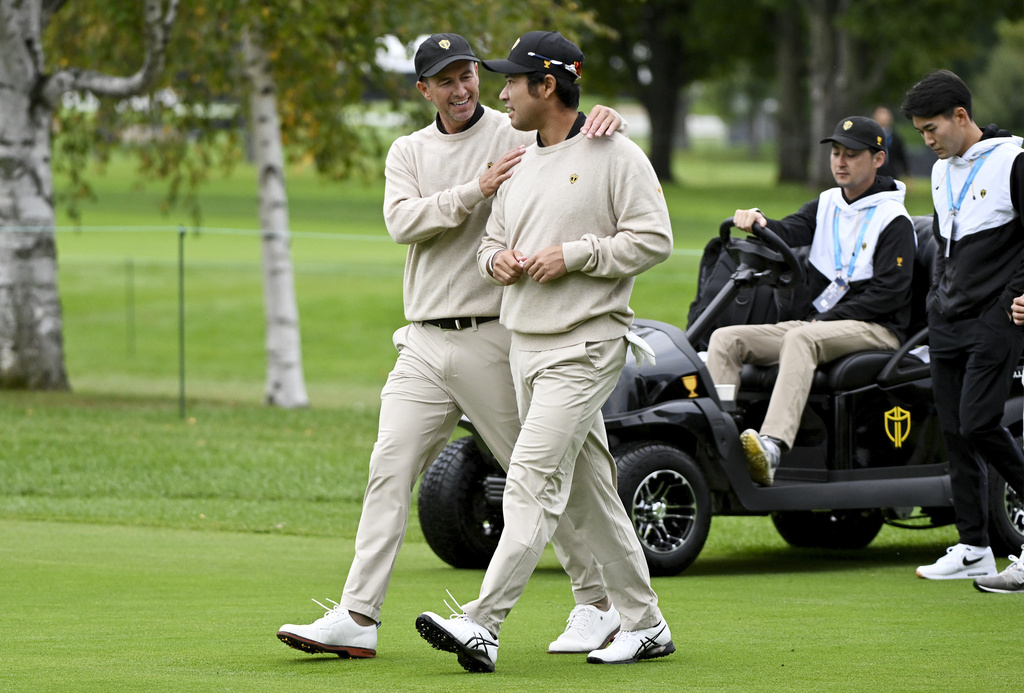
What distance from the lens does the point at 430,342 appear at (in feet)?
17.2

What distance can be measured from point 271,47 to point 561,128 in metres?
10.1

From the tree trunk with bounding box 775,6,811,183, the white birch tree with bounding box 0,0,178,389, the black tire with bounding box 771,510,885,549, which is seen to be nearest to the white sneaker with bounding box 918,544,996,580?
the black tire with bounding box 771,510,885,549

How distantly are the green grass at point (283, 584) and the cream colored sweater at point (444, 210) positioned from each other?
1130 mm

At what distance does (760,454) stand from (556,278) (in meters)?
2.56

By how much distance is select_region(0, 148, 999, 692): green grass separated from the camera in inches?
186

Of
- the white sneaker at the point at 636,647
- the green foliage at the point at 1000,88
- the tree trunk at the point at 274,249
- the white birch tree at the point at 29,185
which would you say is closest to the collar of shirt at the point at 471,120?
the white sneaker at the point at 636,647

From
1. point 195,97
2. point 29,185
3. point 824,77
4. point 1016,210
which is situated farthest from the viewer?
point 824,77

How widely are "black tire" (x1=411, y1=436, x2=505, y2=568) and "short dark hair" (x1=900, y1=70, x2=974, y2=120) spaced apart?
7.91ft

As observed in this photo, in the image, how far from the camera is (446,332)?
5.23 meters

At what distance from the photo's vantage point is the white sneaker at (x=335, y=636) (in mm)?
4816

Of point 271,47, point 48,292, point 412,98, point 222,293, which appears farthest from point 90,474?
point 222,293

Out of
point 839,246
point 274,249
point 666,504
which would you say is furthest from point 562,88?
point 274,249

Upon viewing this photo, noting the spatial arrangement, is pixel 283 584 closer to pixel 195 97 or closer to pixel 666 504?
pixel 666 504

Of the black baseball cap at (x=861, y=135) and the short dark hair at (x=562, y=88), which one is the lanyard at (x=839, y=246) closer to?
the black baseball cap at (x=861, y=135)
